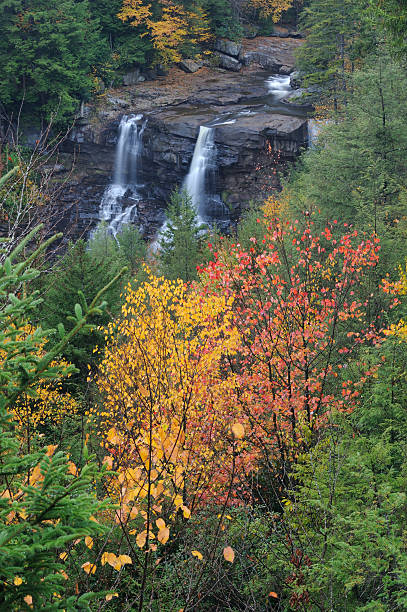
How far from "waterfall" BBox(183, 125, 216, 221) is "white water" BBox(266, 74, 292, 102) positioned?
30.1ft

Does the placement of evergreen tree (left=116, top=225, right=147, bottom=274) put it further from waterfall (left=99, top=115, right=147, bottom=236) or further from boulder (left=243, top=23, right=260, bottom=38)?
boulder (left=243, top=23, right=260, bottom=38)

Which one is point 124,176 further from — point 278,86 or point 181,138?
point 278,86

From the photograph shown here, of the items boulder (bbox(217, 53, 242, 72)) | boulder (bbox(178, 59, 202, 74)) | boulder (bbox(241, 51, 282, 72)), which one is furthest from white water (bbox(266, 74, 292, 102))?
boulder (bbox(178, 59, 202, 74))

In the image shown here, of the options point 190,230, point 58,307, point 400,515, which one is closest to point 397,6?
point 400,515

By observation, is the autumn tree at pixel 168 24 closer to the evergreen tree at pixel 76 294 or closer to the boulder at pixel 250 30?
the boulder at pixel 250 30

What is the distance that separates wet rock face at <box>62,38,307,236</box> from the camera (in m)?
32.2

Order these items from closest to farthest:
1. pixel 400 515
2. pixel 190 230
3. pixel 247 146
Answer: pixel 400 515 < pixel 190 230 < pixel 247 146

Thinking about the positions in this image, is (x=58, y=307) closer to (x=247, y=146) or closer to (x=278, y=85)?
(x=247, y=146)

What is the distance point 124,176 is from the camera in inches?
1485

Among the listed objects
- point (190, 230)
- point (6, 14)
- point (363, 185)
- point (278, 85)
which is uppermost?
point (6, 14)

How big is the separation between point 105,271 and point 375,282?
8.64m

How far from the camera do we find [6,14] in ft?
107

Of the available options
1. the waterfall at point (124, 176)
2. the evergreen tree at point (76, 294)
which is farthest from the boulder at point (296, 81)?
the evergreen tree at point (76, 294)

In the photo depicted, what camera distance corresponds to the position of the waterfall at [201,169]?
33.4m
